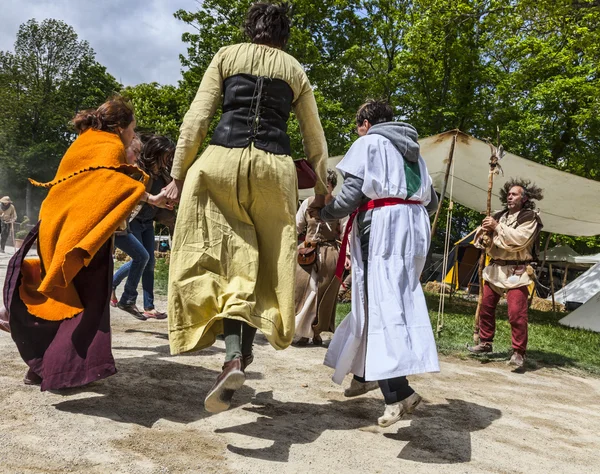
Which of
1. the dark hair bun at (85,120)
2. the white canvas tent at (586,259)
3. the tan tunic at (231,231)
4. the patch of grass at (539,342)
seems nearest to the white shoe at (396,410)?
the tan tunic at (231,231)

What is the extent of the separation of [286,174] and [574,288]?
1689 cm

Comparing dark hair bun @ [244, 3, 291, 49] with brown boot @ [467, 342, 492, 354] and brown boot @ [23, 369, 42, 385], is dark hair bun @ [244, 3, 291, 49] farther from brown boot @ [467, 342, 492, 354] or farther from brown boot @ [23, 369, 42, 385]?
brown boot @ [467, 342, 492, 354]

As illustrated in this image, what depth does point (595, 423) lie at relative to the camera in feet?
12.7

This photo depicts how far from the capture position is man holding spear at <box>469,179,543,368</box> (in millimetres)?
5735

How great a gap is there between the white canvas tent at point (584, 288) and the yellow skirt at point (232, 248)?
608 inches

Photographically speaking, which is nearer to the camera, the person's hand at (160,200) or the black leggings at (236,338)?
the black leggings at (236,338)

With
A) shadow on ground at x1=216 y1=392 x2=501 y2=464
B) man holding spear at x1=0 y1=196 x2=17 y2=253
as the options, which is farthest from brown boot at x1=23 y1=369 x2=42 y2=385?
man holding spear at x1=0 y1=196 x2=17 y2=253

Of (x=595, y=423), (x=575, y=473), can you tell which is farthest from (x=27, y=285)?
(x=595, y=423)

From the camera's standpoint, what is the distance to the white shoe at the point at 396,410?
291 centimetres

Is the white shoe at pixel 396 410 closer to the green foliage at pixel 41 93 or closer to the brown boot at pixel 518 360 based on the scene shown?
the brown boot at pixel 518 360

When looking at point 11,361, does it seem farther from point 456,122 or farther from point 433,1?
point 456,122

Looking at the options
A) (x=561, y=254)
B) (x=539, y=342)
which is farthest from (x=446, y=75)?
(x=539, y=342)

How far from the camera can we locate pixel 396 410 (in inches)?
116

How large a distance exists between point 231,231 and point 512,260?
3.75m
